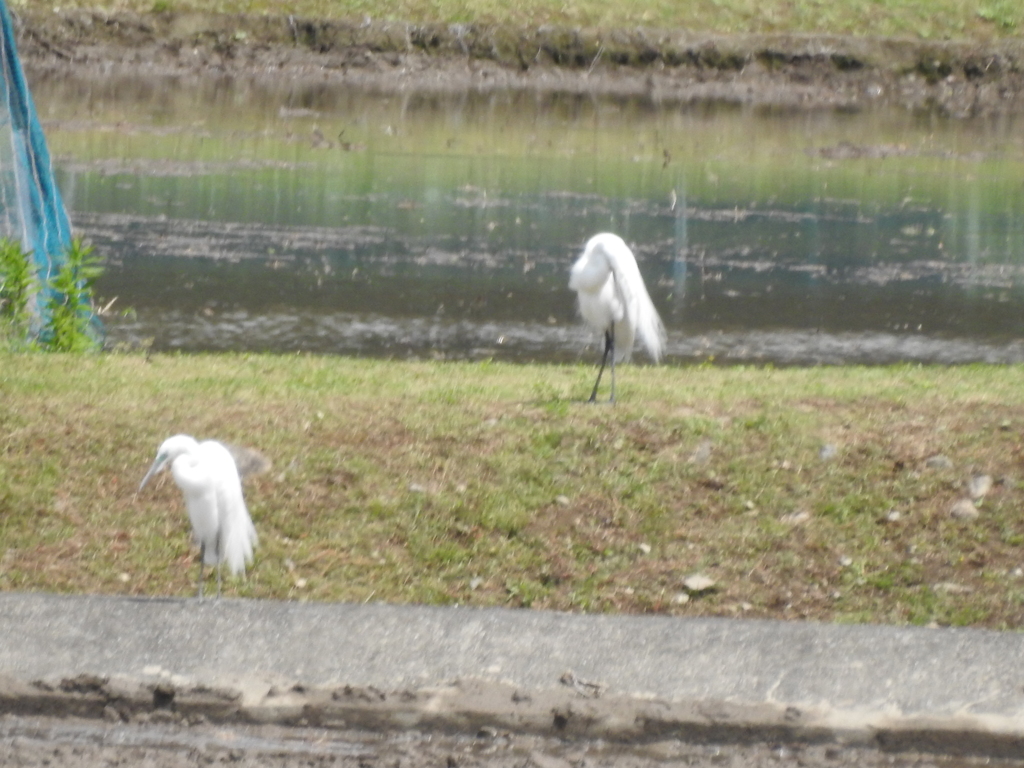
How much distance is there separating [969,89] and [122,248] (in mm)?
23398

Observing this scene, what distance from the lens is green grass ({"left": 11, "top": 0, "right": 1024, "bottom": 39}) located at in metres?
31.8

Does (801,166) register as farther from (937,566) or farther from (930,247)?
(937,566)

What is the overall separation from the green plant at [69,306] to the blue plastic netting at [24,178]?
257 mm

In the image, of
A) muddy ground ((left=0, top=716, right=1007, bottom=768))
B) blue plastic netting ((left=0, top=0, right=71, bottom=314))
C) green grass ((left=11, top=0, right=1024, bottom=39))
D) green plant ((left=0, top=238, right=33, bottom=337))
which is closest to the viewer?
muddy ground ((left=0, top=716, right=1007, bottom=768))

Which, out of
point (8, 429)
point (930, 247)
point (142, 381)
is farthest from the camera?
point (930, 247)

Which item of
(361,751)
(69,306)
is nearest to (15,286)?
(69,306)

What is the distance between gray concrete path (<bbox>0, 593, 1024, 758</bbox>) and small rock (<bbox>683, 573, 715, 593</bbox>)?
1.05 metres

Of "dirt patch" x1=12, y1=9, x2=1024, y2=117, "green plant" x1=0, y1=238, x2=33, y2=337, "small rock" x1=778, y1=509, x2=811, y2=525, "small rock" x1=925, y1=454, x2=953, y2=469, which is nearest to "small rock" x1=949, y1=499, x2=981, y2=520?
"small rock" x1=925, y1=454, x2=953, y2=469

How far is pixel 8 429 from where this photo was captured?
6969 millimetres

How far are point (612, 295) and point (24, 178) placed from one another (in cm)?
398

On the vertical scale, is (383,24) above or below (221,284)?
above

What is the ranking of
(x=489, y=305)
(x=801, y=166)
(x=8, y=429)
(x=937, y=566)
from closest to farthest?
1. (x=937, y=566)
2. (x=8, y=429)
3. (x=489, y=305)
4. (x=801, y=166)

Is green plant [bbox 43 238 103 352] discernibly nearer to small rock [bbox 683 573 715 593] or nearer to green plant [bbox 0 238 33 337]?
green plant [bbox 0 238 33 337]

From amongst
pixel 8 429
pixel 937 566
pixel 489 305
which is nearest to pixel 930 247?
pixel 489 305
